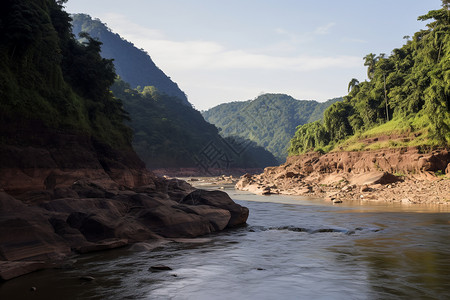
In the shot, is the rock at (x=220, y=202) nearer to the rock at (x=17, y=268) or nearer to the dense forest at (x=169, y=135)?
the rock at (x=17, y=268)

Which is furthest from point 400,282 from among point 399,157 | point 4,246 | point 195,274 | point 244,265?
point 399,157

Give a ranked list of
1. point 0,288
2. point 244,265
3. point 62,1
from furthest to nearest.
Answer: point 62,1 < point 244,265 < point 0,288

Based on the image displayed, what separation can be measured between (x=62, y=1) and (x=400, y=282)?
40.2 meters

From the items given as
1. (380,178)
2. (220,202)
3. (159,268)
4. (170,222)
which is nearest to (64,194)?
(170,222)

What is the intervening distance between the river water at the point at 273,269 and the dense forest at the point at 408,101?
2480cm

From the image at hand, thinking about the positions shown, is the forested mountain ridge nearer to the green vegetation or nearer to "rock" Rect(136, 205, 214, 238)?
the green vegetation

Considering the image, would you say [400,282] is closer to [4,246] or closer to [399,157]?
[4,246]

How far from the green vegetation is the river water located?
1480 cm

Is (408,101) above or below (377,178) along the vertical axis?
above

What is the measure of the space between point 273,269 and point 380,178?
3034cm

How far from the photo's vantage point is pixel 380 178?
123 feet

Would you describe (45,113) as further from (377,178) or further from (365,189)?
(377,178)

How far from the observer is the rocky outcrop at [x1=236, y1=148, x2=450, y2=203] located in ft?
106

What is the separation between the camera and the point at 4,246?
1046cm
